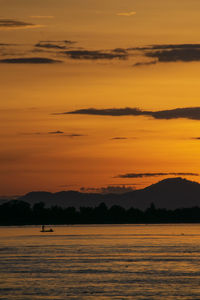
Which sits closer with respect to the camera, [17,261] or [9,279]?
[9,279]

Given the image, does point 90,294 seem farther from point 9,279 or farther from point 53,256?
point 53,256

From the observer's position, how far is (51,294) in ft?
256

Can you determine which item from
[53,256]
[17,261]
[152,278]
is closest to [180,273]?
[152,278]

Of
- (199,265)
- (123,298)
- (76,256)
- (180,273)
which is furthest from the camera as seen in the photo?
(76,256)

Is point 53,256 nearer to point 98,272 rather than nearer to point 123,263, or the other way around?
point 123,263

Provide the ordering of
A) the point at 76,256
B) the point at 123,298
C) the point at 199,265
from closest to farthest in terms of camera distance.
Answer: the point at 123,298
the point at 199,265
the point at 76,256

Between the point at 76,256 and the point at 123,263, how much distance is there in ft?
74.8

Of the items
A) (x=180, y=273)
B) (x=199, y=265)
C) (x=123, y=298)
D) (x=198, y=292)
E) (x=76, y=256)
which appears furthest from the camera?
(x=76, y=256)

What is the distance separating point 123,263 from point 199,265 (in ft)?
47.1

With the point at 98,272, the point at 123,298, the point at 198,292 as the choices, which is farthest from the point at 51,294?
the point at 98,272

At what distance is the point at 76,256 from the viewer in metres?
144

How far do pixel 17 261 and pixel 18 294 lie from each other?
173 feet

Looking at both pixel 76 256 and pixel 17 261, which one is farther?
pixel 76 256

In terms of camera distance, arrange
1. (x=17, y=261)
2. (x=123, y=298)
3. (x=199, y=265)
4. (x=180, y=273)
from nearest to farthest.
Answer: (x=123, y=298) → (x=180, y=273) → (x=199, y=265) → (x=17, y=261)
